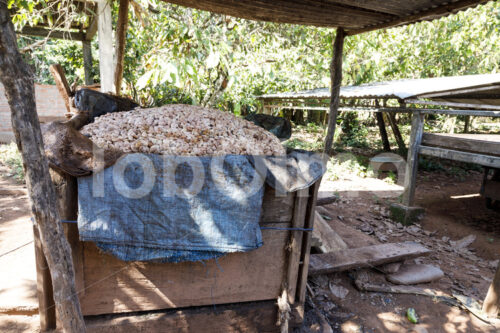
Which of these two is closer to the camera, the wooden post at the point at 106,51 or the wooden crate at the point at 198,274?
the wooden crate at the point at 198,274

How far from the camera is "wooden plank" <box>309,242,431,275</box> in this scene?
2.52 metres

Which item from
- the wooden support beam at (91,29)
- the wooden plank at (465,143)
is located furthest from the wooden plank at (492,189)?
the wooden support beam at (91,29)

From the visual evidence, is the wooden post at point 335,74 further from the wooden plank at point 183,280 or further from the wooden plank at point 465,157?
the wooden plank at point 183,280

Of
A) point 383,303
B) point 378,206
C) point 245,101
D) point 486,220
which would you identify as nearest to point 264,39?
point 245,101

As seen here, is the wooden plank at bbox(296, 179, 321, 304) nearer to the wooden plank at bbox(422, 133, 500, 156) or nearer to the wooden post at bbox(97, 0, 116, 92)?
the wooden plank at bbox(422, 133, 500, 156)

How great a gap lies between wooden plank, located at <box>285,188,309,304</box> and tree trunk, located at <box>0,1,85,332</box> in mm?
1096

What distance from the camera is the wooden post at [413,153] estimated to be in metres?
4.51

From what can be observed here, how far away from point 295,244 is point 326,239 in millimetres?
1420

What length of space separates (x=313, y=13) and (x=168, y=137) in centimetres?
206

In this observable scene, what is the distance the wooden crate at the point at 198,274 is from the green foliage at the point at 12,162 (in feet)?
14.8

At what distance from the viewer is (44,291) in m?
1.56

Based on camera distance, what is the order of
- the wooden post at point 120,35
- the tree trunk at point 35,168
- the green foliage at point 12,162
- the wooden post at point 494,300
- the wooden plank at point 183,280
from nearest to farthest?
the tree trunk at point 35,168
the wooden plank at point 183,280
the wooden post at point 494,300
the wooden post at point 120,35
the green foliage at point 12,162

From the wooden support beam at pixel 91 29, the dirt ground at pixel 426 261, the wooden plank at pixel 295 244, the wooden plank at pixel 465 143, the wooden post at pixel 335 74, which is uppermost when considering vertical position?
the wooden support beam at pixel 91 29

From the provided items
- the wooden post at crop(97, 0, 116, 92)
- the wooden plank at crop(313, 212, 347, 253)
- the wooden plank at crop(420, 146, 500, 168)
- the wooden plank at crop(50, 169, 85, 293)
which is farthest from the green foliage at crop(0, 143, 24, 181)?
the wooden plank at crop(420, 146, 500, 168)
